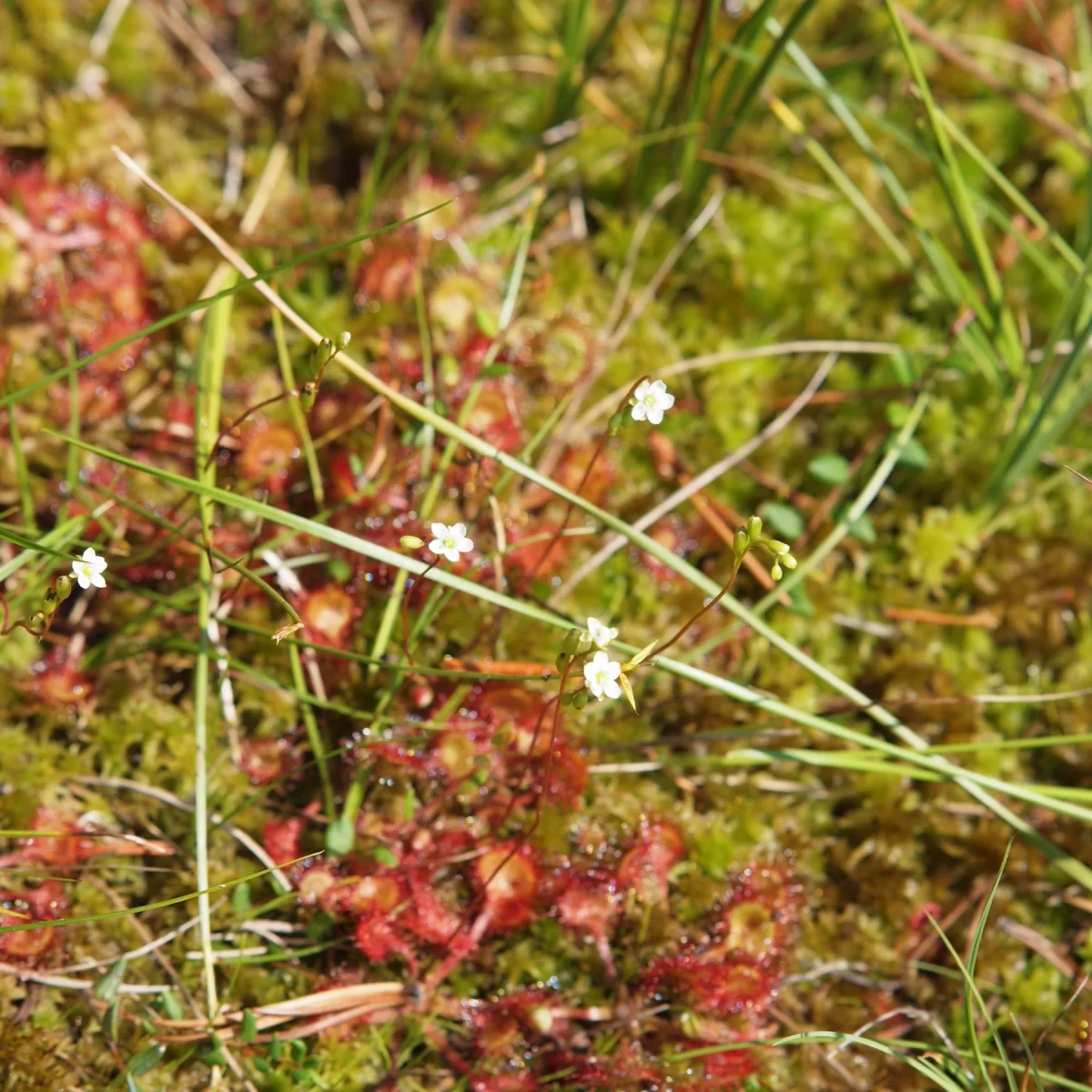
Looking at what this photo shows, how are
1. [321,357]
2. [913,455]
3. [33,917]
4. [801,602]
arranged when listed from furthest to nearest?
[913,455] < [801,602] < [33,917] < [321,357]

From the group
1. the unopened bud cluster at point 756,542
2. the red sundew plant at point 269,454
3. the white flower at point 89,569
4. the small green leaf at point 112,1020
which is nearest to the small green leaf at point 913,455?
the unopened bud cluster at point 756,542

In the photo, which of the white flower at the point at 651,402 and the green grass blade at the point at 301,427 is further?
the green grass blade at the point at 301,427

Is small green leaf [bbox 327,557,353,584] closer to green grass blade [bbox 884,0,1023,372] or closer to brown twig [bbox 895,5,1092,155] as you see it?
green grass blade [bbox 884,0,1023,372]

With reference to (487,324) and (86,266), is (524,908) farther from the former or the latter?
(86,266)

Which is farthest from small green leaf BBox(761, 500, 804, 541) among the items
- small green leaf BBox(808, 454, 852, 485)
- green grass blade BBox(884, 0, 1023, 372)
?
green grass blade BBox(884, 0, 1023, 372)

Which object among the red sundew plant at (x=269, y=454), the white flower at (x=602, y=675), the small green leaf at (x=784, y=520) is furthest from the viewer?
the small green leaf at (x=784, y=520)

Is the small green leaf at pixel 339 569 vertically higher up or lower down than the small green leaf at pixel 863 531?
lower down

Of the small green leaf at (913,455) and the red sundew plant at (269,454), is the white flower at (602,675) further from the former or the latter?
the small green leaf at (913,455)

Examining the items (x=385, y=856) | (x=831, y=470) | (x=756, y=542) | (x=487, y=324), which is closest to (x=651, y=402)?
(x=756, y=542)
